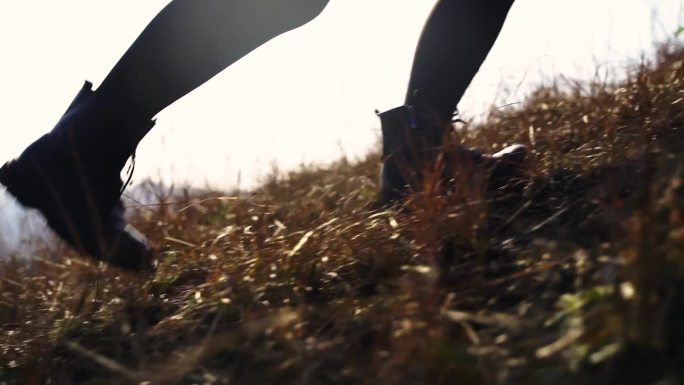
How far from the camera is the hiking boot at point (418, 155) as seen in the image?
5.73 ft

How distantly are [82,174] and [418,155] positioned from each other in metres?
0.75

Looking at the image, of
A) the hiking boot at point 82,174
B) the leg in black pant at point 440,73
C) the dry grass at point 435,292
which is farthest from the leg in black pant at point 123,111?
the leg in black pant at point 440,73

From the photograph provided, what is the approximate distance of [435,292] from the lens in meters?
A: 1.14

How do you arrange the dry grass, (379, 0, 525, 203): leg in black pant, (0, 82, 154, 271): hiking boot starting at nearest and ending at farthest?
the dry grass → (0, 82, 154, 271): hiking boot → (379, 0, 525, 203): leg in black pant

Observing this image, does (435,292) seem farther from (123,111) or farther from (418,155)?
(123,111)

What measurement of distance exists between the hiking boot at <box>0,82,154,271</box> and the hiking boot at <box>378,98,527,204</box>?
56cm

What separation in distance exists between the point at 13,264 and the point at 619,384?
6.64 ft

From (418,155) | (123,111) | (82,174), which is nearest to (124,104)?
(123,111)

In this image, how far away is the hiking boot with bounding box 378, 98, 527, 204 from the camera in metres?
1.75

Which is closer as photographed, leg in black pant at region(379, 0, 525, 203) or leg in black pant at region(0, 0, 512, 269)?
leg in black pant at region(0, 0, 512, 269)

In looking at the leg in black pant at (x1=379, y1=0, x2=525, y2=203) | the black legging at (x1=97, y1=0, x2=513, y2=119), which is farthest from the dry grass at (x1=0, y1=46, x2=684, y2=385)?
the black legging at (x1=97, y1=0, x2=513, y2=119)

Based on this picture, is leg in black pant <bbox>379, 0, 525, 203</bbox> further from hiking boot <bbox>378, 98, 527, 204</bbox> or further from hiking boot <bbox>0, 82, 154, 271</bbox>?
hiking boot <bbox>0, 82, 154, 271</bbox>

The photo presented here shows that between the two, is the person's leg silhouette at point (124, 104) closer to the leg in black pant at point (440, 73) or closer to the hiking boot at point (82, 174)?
the hiking boot at point (82, 174)

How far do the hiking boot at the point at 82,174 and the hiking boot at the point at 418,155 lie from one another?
56cm
